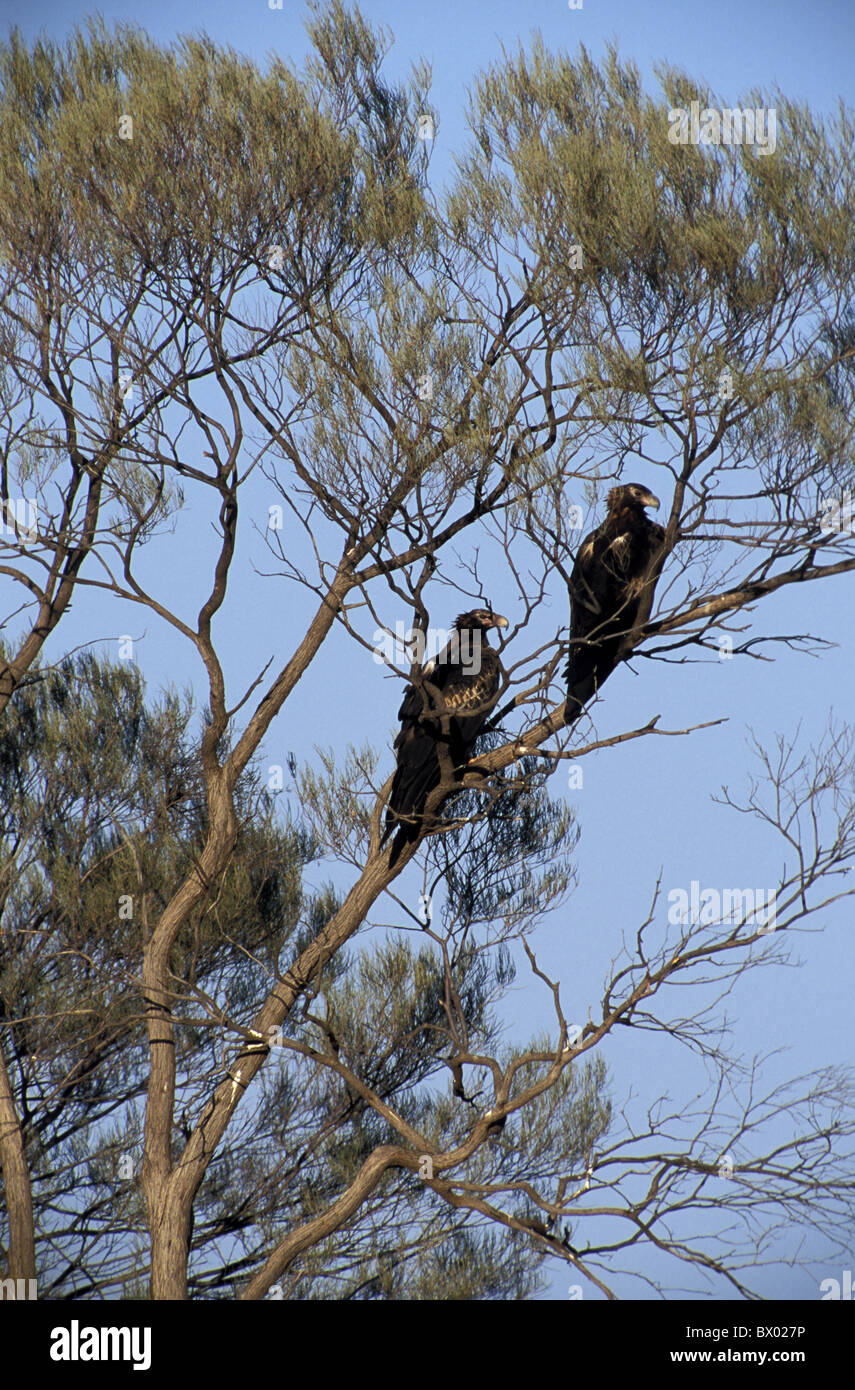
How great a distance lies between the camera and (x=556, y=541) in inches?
171

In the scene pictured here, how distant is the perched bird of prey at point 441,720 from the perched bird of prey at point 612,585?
0.28 m

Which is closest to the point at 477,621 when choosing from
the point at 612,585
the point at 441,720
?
the point at 612,585

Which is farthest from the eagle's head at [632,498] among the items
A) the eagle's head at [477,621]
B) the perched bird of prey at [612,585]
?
the eagle's head at [477,621]

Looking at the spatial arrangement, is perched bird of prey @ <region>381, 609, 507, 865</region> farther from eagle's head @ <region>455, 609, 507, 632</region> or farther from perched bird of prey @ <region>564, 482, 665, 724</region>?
perched bird of prey @ <region>564, 482, 665, 724</region>

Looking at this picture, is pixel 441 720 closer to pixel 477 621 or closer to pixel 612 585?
pixel 477 621

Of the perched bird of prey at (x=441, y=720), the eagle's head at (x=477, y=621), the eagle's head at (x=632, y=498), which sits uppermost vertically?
the eagle's head at (x=632, y=498)

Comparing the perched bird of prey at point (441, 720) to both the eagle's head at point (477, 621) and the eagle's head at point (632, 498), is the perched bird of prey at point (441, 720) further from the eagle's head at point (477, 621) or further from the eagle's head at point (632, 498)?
the eagle's head at point (632, 498)

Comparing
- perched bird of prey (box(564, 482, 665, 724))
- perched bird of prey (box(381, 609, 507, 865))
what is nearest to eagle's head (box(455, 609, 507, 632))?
perched bird of prey (box(381, 609, 507, 865))

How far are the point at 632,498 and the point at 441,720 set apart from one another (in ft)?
4.17

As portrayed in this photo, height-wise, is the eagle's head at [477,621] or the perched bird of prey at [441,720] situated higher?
the eagle's head at [477,621]

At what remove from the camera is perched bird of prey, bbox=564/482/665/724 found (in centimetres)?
491

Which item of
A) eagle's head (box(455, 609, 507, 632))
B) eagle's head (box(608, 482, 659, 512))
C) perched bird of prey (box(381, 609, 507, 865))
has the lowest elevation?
perched bird of prey (box(381, 609, 507, 865))

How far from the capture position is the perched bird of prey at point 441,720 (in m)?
4.94
